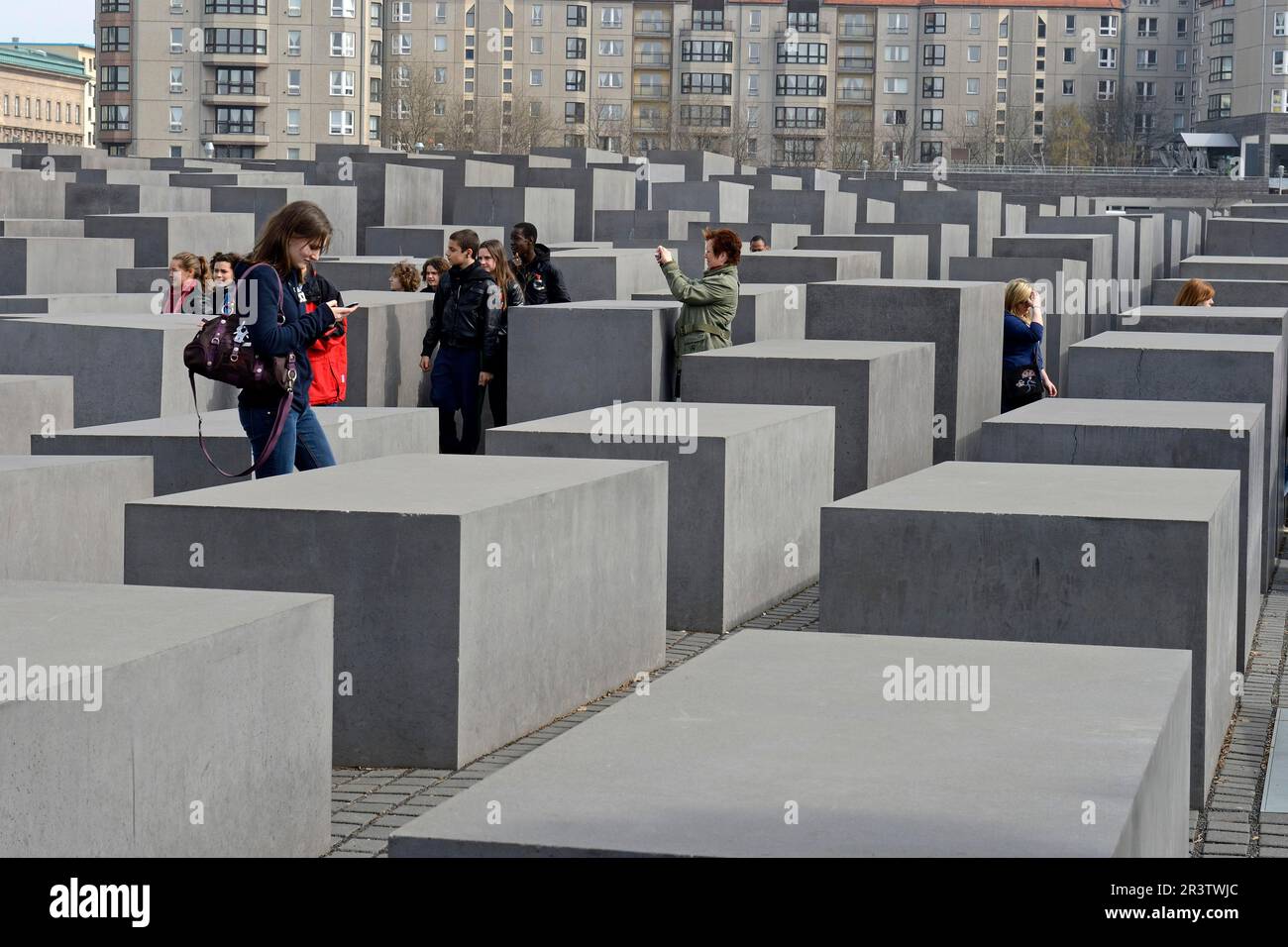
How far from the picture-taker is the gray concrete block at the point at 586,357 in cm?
1192

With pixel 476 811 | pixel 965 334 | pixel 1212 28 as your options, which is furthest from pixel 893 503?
pixel 1212 28

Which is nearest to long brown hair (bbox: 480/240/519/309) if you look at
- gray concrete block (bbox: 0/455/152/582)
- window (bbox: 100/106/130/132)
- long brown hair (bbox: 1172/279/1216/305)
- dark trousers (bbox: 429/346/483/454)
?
dark trousers (bbox: 429/346/483/454)

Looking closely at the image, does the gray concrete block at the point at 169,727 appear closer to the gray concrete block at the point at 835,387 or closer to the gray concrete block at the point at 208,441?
the gray concrete block at the point at 208,441

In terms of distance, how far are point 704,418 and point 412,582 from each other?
3.69 meters

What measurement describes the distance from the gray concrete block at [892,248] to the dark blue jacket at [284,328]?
12440mm

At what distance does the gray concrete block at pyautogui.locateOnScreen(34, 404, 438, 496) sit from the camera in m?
9.09

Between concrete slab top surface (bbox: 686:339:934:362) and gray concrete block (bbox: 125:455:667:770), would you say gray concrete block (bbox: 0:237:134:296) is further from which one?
gray concrete block (bbox: 125:455:667:770)

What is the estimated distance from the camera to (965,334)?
43.9ft

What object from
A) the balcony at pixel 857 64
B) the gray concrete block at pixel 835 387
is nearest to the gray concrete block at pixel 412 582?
the gray concrete block at pixel 835 387

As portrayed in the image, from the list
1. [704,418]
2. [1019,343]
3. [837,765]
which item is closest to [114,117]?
[1019,343]

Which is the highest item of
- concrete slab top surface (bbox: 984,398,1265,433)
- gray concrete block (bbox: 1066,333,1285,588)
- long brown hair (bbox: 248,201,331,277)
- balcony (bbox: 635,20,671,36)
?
balcony (bbox: 635,20,671,36)

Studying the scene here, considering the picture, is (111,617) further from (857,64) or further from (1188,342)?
(857,64)

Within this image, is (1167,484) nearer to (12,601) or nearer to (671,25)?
(12,601)

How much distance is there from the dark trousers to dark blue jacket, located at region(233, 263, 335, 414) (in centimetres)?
425
